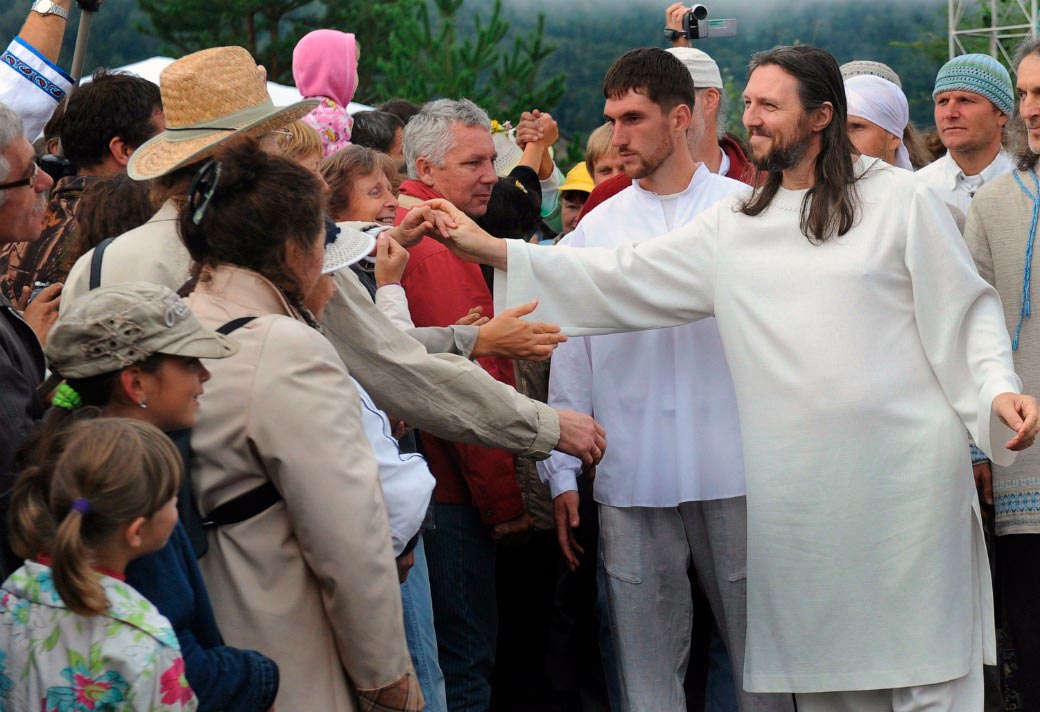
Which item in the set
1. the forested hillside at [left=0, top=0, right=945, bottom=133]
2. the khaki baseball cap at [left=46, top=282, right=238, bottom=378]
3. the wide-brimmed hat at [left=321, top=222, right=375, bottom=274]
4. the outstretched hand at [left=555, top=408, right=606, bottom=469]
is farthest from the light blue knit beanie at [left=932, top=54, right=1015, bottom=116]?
the forested hillside at [left=0, top=0, right=945, bottom=133]

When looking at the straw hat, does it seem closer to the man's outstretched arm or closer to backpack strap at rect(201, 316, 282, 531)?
the man's outstretched arm

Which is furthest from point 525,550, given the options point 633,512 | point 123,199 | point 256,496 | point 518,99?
point 518,99

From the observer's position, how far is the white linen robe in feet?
11.4

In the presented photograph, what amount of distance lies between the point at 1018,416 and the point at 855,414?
0.42 metres

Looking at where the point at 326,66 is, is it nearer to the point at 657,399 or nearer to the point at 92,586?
the point at 657,399

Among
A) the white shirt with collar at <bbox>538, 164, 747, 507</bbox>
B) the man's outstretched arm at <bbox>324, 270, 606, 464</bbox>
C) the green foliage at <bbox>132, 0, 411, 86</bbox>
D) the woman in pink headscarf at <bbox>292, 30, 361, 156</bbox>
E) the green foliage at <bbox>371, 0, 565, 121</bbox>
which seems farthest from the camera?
the green foliage at <bbox>132, 0, 411, 86</bbox>

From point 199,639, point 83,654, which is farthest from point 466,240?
point 83,654

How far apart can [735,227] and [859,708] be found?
1.39 metres

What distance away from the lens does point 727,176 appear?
5.01 meters

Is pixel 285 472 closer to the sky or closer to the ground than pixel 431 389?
closer to the sky

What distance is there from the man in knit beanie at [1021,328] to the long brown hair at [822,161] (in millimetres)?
834

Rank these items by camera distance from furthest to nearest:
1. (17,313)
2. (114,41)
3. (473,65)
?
(114,41), (473,65), (17,313)

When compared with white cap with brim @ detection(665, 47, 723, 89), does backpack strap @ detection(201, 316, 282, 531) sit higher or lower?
lower

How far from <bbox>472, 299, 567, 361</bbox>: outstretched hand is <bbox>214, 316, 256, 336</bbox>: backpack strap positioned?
4.27ft
